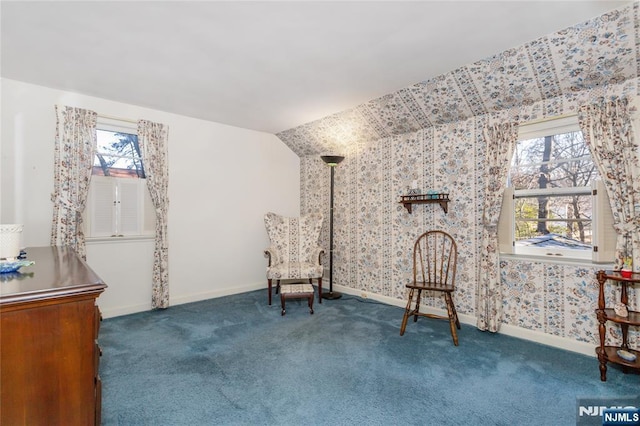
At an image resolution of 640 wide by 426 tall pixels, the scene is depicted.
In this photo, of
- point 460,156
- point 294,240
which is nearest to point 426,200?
point 460,156

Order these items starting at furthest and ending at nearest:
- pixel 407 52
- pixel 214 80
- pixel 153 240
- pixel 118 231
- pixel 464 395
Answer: pixel 153 240
pixel 118 231
pixel 214 80
pixel 407 52
pixel 464 395

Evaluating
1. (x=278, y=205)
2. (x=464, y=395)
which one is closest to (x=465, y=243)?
(x=464, y=395)

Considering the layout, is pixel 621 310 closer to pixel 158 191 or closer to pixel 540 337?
pixel 540 337

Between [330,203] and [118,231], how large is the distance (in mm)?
2729

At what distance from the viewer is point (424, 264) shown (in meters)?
3.67

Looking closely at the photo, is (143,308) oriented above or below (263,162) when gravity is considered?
below

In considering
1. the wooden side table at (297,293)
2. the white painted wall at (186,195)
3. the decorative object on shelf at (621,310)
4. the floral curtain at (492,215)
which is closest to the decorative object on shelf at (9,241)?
the white painted wall at (186,195)

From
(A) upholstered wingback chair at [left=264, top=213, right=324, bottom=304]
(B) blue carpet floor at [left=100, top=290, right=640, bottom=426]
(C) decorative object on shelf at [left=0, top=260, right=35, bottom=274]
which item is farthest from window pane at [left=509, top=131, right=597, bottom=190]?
(C) decorative object on shelf at [left=0, top=260, right=35, bottom=274]

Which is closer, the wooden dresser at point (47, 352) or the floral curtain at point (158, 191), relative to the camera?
the wooden dresser at point (47, 352)

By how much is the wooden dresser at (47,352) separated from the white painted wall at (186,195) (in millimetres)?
2512

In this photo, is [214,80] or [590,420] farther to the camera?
[214,80]

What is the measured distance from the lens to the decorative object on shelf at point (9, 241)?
5.02 feet

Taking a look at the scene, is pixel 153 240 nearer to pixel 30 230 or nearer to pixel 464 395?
pixel 30 230

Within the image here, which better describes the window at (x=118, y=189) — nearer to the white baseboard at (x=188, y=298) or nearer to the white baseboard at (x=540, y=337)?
the white baseboard at (x=188, y=298)
